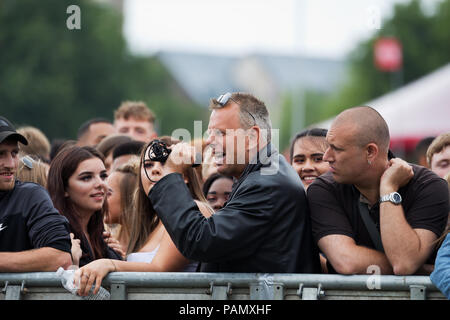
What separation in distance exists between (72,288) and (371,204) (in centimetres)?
160

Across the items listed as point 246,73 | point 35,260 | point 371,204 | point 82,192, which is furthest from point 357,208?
point 246,73

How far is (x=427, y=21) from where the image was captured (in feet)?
157

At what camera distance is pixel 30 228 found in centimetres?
466

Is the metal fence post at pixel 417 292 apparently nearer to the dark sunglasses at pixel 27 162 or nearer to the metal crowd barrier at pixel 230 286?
the metal crowd barrier at pixel 230 286

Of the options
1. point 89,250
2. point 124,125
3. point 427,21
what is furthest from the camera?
point 427,21

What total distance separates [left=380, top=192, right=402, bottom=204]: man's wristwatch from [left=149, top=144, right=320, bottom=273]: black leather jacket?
43 cm

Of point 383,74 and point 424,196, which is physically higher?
point 383,74

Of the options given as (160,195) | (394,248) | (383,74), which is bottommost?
(394,248)

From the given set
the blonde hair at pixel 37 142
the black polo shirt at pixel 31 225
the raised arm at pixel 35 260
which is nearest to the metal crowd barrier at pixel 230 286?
the raised arm at pixel 35 260

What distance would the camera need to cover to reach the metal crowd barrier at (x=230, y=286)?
388 cm
